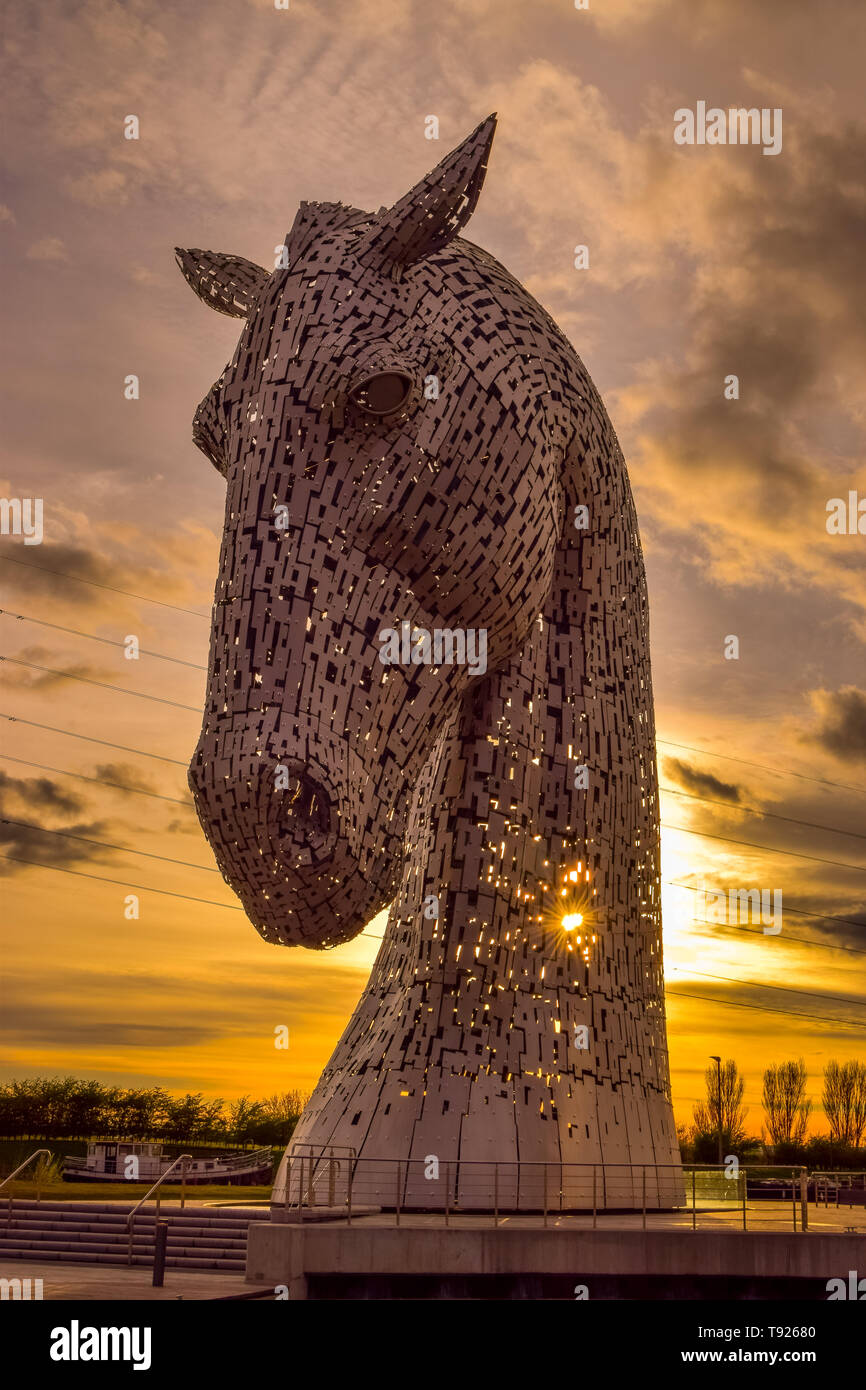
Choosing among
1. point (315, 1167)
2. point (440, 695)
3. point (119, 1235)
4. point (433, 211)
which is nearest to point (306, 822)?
point (440, 695)

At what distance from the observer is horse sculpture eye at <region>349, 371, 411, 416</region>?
10.3 metres

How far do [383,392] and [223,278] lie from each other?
342 cm

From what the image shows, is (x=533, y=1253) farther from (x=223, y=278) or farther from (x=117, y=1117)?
(x=117, y=1117)

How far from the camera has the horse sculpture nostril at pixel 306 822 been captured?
951cm

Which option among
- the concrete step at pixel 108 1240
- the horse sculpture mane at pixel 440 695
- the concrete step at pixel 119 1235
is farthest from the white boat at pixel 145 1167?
the horse sculpture mane at pixel 440 695

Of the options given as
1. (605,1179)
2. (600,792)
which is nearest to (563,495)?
(600,792)

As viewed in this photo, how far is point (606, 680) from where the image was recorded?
44.1ft

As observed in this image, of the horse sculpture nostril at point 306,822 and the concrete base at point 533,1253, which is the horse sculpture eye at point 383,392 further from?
the concrete base at point 533,1253

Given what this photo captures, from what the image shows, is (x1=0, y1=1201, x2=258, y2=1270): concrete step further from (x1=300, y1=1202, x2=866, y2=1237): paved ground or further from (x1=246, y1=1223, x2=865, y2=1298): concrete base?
(x1=246, y1=1223, x2=865, y2=1298): concrete base

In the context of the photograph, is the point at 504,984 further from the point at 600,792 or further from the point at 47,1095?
the point at 47,1095

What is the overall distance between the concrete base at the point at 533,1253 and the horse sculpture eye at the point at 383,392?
17.9 ft

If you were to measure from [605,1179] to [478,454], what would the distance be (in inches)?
226
